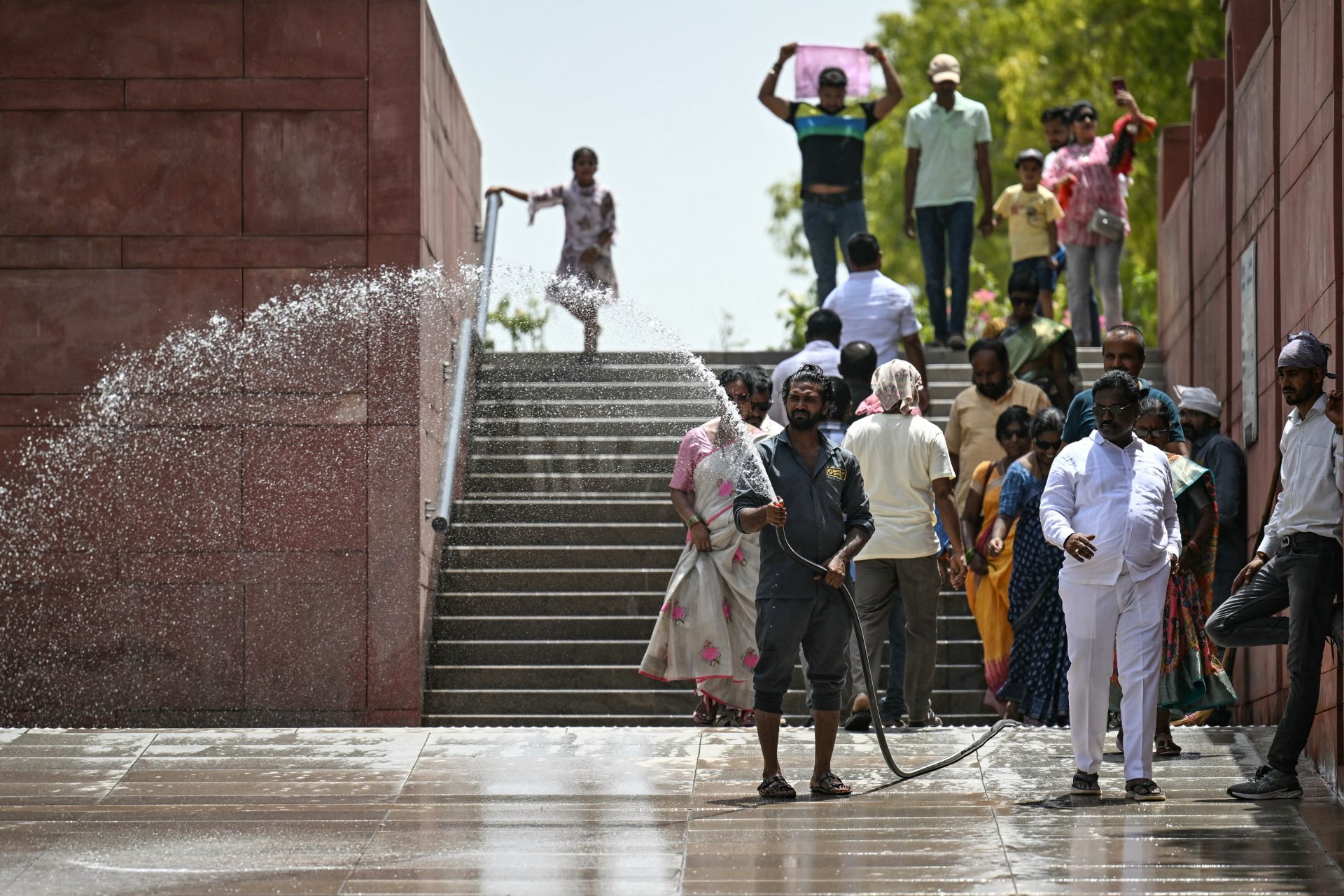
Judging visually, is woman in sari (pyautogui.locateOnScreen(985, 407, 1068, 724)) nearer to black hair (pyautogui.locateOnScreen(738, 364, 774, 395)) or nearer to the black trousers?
black hair (pyautogui.locateOnScreen(738, 364, 774, 395))

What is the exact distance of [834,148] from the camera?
16.7 metres

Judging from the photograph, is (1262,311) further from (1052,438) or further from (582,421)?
(582,421)

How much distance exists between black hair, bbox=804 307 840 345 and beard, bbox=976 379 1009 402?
1.24 metres

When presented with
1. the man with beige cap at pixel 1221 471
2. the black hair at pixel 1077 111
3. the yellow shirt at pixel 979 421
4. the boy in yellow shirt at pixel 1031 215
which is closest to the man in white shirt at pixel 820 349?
the yellow shirt at pixel 979 421

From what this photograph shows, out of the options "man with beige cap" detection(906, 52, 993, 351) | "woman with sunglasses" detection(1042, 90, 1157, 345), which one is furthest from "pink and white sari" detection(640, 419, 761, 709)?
"woman with sunglasses" detection(1042, 90, 1157, 345)

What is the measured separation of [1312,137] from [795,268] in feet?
118

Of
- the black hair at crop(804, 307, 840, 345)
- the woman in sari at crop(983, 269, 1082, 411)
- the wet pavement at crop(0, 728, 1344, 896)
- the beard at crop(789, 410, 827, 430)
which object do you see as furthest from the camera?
the woman in sari at crop(983, 269, 1082, 411)

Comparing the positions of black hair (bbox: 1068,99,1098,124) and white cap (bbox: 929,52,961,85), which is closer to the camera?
white cap (bbox: 929,52,961,85)

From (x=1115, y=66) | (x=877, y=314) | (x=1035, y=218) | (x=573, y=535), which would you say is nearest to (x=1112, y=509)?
(x=877, y=314)

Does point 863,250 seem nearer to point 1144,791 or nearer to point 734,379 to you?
point 734,379

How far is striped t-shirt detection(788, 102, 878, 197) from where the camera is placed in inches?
656

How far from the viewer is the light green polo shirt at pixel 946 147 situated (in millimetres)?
16797

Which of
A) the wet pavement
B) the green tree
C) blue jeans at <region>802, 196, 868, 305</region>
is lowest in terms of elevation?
the wet pavement

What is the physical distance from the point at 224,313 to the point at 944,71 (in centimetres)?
669
